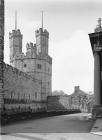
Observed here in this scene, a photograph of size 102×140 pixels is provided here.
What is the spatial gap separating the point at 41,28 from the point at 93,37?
5870 cm

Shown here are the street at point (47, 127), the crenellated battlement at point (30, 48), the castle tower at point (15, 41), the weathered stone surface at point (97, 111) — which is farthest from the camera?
the castle tower at point (15, 41)

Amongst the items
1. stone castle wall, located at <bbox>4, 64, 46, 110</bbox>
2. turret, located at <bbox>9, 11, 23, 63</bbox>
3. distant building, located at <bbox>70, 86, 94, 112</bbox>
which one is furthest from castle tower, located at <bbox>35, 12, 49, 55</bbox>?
distant building, located at <bbox>70, 86, 94, 112</bbox>

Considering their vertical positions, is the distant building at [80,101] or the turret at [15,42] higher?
the turret at [15,42]

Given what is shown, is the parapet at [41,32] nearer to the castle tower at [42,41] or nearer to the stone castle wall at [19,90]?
the castle tower at [42,41]

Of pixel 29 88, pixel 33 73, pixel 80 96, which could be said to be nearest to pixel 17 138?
pixel 29 88

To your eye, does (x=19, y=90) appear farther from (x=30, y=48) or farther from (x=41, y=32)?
(x=41, y=32)

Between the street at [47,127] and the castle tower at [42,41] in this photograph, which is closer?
the street at [47,127]

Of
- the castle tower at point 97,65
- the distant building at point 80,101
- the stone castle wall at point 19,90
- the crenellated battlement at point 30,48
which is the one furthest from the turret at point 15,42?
the castle tower at point 97,65

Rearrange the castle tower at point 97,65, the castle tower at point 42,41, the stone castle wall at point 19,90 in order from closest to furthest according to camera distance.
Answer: the castle tower at point 97,65
the stone castle wall at point 19,90
the castle tower at point 42,41

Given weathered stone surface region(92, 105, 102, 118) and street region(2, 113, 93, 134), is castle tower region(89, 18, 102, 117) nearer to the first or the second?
weathered stone surface region(92, 105, 102, 118)

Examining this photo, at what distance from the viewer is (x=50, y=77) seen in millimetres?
78938

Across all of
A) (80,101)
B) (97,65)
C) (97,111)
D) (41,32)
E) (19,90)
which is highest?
(41,32)

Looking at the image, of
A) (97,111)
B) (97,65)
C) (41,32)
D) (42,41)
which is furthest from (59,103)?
(97,111)

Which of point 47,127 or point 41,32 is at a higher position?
point 41,32
